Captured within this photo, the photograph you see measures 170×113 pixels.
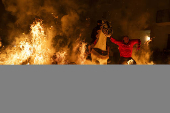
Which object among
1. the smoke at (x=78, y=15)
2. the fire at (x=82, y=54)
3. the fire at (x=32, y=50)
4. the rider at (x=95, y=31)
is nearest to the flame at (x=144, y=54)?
the smoke at (x=78, y=15)

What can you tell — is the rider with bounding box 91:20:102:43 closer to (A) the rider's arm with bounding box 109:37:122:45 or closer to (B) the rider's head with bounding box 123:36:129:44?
(A) the rider's arm with bounding box 109:37:122:45

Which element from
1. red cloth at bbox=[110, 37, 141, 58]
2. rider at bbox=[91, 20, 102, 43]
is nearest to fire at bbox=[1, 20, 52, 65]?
rider at bbox=[91, 20, 102, 43]

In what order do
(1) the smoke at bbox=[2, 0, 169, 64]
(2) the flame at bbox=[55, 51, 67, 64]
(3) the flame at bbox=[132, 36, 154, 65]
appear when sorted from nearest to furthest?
(1) the smoke at bbox=[2, 0, 169, 64] → (2) the flame at bbox=[55, 51, 67, 64] → (3) the flame at bbox=[132, 36, 154, 65]

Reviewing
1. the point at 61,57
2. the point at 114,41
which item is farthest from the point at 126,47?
the point at 61,57

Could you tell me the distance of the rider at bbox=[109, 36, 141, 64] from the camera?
2.68 m

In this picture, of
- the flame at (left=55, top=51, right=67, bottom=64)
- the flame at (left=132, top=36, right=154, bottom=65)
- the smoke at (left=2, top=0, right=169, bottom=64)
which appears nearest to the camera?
the smoke at (left=2, top=0, right=169, bottom=64)

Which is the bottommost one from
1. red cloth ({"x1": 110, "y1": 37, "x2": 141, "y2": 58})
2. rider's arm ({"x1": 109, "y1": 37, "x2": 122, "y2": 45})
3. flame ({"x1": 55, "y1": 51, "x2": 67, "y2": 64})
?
flame ({"x1": 55, "y1": 51, "x2": 67, "y2": 64})

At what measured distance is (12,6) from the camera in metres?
2.46

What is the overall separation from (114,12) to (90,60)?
0.95 m

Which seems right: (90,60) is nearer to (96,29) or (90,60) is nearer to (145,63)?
(96,29)

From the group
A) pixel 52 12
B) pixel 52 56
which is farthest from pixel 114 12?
pixel 52 56

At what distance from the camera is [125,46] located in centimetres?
271

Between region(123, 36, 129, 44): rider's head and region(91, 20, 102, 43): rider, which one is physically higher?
region(91, 20, 102, 43): rider

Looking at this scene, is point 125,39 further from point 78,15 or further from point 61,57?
point 61,57
